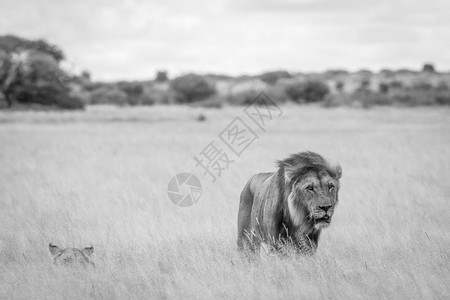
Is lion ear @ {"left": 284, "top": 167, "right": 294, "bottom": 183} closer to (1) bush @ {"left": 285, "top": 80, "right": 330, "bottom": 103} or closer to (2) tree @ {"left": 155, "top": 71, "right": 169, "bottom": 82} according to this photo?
(1) bush @ {"left": 285, "top": 80, "right": 330, "bottom": 103}

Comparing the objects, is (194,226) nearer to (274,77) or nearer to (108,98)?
(108,98)

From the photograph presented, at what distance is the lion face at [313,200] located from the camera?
192 inches

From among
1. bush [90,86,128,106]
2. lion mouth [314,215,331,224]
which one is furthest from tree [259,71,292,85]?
lion mouth [314,215,331,224]

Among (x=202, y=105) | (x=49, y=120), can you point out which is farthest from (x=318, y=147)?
(x=202, y=105)

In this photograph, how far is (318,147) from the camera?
17406 millimetres

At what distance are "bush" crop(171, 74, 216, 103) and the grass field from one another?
4388 cm

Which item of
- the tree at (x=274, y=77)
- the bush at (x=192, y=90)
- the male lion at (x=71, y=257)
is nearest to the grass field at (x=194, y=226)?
the male lion at (x=71, y=257)

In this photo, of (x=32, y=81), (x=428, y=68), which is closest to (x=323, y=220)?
(x=32, y=81)

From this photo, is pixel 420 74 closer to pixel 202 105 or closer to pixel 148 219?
pixel 202 105

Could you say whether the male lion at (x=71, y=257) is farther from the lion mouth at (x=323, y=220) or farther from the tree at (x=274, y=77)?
the tree at (x=274, y=77)

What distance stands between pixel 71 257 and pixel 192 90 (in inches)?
2293

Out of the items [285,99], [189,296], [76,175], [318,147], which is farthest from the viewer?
[285,99]

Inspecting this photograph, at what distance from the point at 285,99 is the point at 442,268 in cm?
4957

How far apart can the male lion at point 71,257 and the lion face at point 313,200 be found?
7.42ft
